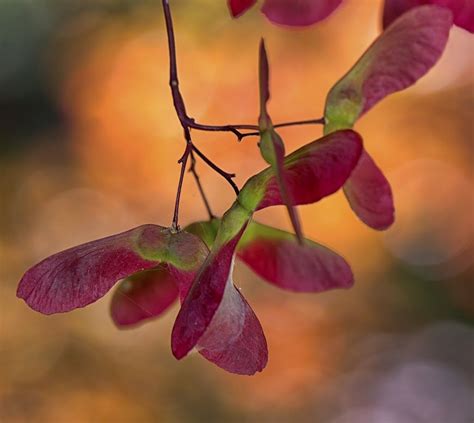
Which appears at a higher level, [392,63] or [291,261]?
[392,63]

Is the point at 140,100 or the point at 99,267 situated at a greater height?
the point at 99,267

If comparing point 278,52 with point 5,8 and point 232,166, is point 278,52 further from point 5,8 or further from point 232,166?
point 5,8

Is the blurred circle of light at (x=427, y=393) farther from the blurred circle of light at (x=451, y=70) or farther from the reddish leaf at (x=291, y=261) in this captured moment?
the reddish leaf at (x=291, y=261)

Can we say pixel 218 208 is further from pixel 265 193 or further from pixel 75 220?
pixel 265 193

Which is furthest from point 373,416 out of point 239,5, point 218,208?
point 239,5

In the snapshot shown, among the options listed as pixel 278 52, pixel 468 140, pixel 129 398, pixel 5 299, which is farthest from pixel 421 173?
pixel 5 299

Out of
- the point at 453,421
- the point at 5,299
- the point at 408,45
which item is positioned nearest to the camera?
the point at 408,45

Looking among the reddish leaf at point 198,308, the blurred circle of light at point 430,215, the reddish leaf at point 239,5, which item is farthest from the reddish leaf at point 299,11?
the blurred circle of light at point 430,215
